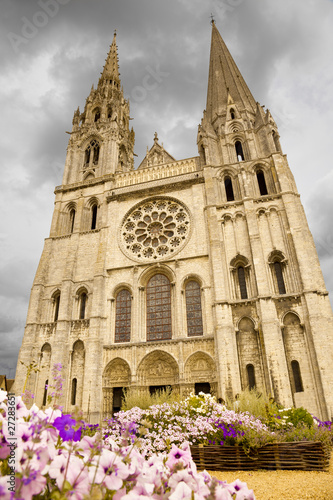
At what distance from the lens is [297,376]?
1487 cm

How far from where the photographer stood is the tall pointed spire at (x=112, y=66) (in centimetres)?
3372

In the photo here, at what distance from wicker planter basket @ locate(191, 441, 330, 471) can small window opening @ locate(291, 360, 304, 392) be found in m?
8.57

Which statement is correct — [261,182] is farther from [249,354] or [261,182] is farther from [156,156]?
[249,354]

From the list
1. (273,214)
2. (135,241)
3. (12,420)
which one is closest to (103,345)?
(135,241)

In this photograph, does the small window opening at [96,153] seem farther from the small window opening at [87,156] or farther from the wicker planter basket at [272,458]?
the wicker planter basket at [272,458]

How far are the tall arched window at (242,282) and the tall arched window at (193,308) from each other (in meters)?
2.48

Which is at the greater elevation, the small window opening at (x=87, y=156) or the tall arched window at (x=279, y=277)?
the small window opening at (x=87, y=156)

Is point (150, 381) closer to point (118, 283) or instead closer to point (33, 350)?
point (118, 283)

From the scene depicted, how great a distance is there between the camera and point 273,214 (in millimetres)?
18969

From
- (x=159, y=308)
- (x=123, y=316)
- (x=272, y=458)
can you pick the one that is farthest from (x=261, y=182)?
(x=272, y=458)

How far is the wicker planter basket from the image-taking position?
21.6 ft

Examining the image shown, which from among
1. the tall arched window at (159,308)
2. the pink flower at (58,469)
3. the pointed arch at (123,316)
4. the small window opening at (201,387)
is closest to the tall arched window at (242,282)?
the tall arched window at (159,308)

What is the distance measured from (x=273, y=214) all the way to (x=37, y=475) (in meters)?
19.4

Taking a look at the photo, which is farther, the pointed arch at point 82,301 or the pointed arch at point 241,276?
the pointed arch at point 82,301
